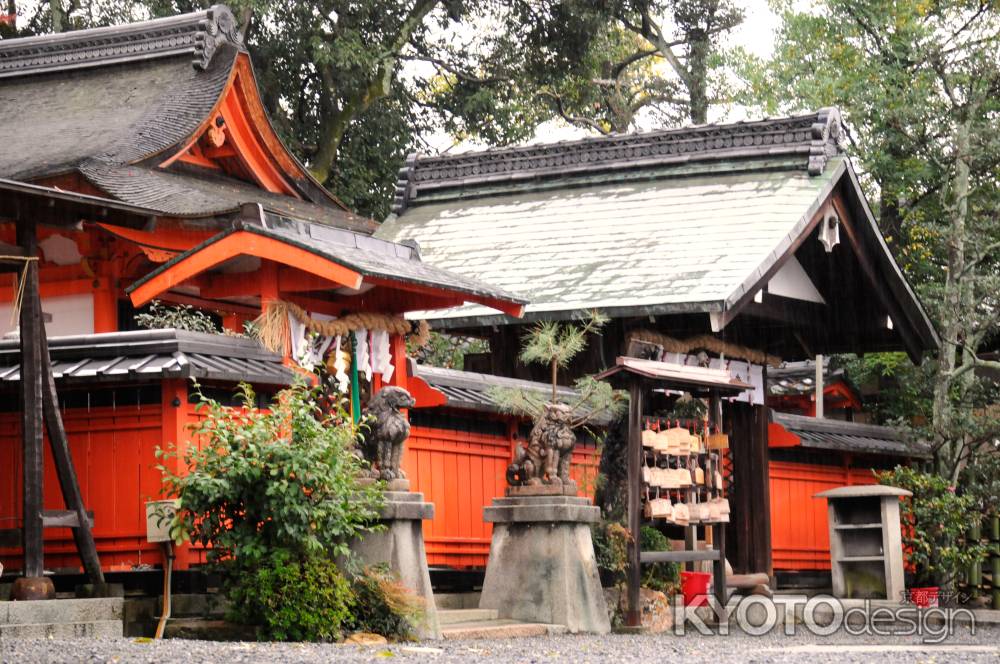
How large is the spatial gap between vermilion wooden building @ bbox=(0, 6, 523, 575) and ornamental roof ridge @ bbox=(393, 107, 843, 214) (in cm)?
181

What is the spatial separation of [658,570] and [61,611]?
5.55m

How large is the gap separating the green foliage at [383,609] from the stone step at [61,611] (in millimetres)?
1647

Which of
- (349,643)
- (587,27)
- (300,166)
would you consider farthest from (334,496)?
(587,27)

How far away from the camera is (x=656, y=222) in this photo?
56.3 ft

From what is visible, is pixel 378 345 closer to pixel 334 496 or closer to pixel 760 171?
pixel 334 496

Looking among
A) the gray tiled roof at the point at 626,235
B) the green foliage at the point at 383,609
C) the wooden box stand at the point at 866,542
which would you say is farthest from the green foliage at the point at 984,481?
the green foliage at the point at 383,609

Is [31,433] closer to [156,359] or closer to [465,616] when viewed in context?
[156,359]

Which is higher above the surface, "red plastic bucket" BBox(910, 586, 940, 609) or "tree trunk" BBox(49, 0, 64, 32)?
"tree trunk" BBox(49, 0, 64, 32)

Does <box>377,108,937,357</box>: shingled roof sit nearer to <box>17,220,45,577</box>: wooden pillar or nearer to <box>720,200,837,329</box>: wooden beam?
<box>720,200,837,329</box>: wooden beam

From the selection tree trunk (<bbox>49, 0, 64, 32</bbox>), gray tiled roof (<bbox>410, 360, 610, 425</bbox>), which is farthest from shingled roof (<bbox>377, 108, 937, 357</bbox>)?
tree trunk (<bbox>49, 0, 64, 32</bbox>)

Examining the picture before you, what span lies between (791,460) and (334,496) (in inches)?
398

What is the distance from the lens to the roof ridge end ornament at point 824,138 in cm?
1673

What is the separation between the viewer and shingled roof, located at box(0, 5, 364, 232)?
1783 centimetres

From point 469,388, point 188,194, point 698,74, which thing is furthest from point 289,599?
point 698,74
